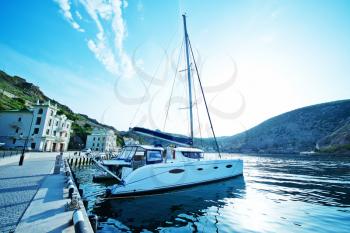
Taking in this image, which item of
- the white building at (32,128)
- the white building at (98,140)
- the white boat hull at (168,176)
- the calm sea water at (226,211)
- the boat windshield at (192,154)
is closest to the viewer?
the calm sea water at (226,211)

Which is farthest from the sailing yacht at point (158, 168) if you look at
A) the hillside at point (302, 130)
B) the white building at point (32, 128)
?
the hillside at point (302, 130)

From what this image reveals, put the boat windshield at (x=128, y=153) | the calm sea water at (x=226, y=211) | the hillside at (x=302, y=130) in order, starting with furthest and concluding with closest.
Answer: the hillside at (x=302, y=130)
the boat windshield at (x=128, y=153)
the calm sea water at (x=226, y=211)

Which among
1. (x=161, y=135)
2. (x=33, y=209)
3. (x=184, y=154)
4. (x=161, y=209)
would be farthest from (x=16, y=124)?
(x=161, y=209)

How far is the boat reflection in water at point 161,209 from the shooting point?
8.29 m

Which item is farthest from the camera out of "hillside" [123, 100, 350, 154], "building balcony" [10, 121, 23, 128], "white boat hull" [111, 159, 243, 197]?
"hillside" [123, 100, 350, 154]

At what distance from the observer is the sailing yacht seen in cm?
1213

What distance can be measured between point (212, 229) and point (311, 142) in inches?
5051

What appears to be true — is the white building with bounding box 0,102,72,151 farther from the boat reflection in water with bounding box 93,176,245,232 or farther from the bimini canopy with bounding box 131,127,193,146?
the boat reflection in water with bounding box 93,176,245,232

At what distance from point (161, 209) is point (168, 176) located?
3241mm

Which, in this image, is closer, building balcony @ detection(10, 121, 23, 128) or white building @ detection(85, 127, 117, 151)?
building balcony @ detection(10, 121, 23, 128)

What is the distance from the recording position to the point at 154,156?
13.8 meters

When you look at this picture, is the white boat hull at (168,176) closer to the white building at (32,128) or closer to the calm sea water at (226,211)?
the calm sea water at (226,211)

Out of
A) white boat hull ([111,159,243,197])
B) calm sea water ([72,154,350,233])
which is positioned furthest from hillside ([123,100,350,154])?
calm sea water ([72,154,350,233])

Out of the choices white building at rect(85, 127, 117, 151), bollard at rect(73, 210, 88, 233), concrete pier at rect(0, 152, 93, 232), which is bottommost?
concrete pier at rect(0, 152, 93, 232)
